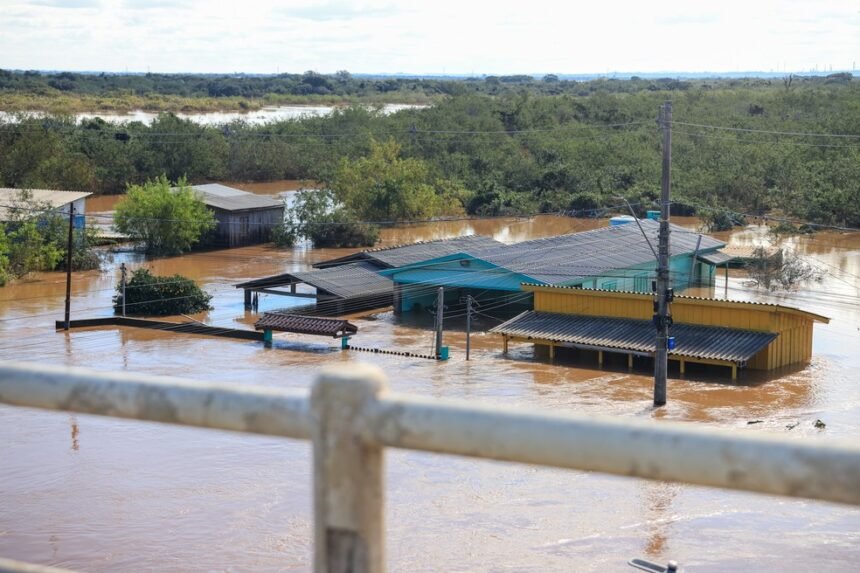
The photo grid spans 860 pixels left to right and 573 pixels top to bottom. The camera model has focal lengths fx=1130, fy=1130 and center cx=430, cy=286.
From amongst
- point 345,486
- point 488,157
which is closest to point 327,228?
point 488,157

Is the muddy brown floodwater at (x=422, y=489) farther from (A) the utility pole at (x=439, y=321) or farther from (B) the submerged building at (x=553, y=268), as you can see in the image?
(B) the submerged building at (x=553, y=268)

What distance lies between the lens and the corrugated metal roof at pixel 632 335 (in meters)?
25.7

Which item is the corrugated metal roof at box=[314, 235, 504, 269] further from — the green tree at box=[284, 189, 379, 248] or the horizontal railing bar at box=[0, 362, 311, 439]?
the horizontal railing bar at box=[0, 362, 311, 439]

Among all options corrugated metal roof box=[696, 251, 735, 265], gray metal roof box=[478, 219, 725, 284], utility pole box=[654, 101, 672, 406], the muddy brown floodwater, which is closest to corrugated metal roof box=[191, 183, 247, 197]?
gray metal roof box=[478, 219, 725, 284]

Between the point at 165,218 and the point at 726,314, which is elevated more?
the point at 165,218

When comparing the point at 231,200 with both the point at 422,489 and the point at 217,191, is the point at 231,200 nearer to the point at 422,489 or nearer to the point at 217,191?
the point at 217,191

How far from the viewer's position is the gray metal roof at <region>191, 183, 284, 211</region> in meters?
44.6

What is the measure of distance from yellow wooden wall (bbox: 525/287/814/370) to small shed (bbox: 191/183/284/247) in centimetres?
1866

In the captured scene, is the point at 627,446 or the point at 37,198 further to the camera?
the point at 37,198

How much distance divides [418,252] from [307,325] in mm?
7726

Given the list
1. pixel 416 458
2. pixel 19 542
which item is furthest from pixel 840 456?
pixel 416 458

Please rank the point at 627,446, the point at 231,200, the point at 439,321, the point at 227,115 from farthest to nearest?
the point at 227,115
the point at 231,200
the point at 439,321
the point at 627,446

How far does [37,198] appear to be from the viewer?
4256 centimetres

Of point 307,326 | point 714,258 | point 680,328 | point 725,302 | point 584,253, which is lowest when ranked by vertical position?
point 307,326
